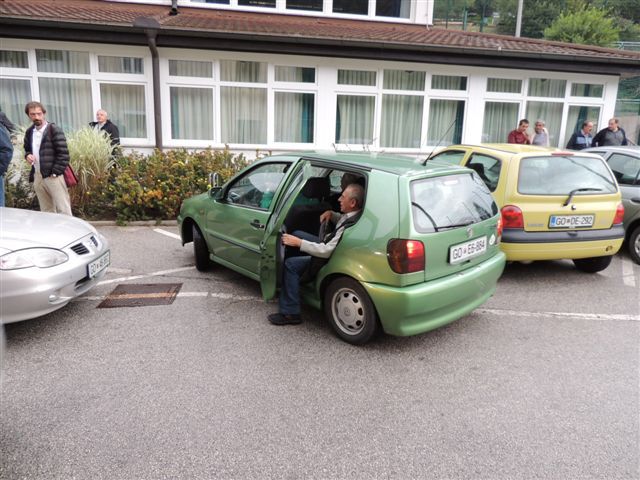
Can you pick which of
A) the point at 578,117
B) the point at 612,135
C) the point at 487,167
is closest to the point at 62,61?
the point at 487,167

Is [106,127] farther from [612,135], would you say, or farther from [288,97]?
[612,135]

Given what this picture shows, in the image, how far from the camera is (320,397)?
128 inches

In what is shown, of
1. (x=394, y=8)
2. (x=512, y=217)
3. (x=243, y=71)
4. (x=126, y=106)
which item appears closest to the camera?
(x=512, y=217)

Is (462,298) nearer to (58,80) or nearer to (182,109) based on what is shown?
(182,109)

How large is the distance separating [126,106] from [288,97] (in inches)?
147

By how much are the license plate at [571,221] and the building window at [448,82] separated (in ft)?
24.6

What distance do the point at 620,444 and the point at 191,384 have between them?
8.95 ft

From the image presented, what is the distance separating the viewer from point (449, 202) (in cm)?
398

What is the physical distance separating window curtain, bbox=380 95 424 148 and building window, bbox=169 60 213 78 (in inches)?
168

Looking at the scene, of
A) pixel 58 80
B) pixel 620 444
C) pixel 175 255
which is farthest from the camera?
pixel 58 80

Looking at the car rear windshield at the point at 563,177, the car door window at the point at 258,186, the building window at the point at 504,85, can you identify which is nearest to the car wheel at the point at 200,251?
the car door window at the point at 258,186

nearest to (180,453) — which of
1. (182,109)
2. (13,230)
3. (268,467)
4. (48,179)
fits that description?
(268,467)

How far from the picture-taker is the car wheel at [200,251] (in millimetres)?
5695

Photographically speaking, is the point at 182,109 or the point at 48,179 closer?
the point at 48,179
